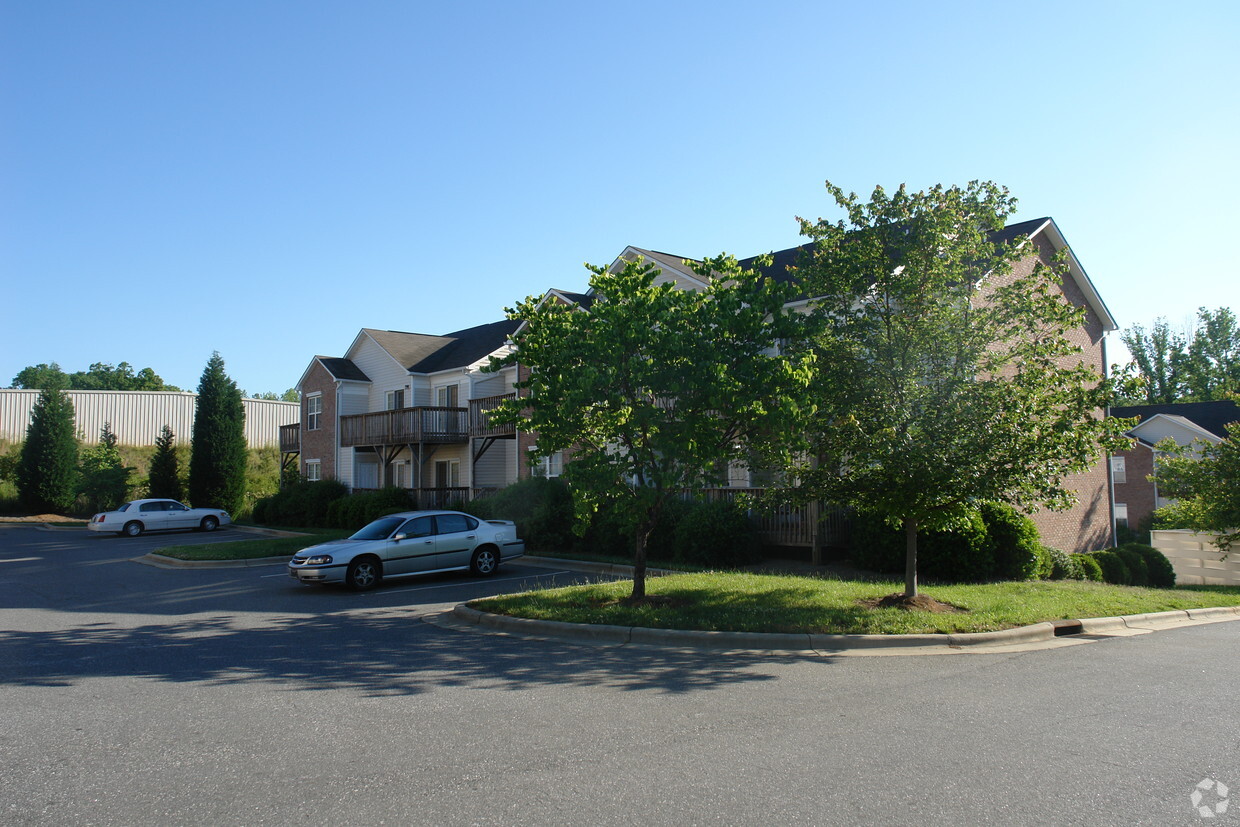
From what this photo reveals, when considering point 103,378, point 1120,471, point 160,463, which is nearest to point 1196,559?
point 1120,471

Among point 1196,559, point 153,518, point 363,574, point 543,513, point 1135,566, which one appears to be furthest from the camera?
point 153,518

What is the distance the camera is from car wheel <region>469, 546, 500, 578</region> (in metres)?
17.5

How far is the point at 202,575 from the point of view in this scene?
60.1 feet

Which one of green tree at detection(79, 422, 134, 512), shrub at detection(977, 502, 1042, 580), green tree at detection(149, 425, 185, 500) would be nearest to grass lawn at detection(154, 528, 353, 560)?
shrub at detection(977, 502, 1042, 580)

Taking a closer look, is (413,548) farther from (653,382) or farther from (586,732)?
(586,732)

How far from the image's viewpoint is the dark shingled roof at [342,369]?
38656 millimetres

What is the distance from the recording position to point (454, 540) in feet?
56.3

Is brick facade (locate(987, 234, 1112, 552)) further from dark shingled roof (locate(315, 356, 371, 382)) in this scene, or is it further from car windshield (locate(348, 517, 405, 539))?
dark shingled roof (locate(315, 356, 371, 382))

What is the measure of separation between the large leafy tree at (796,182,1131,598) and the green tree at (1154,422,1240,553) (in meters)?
14.2

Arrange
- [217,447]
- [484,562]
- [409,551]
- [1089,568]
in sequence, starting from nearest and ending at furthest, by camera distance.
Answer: [409,551] → [484,562] → [1089,568] → [217,447]

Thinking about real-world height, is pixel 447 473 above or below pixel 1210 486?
above

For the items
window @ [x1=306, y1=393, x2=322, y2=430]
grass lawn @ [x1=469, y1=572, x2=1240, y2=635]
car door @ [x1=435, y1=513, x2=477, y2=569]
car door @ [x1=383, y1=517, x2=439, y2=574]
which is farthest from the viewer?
window @ [x1=306, y1=393, x2=322, y2=430]

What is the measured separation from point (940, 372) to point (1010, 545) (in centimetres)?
651

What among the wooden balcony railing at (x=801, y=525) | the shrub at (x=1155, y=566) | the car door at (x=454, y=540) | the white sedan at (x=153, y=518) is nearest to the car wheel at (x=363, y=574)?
the car door at (x=454, y=540)
